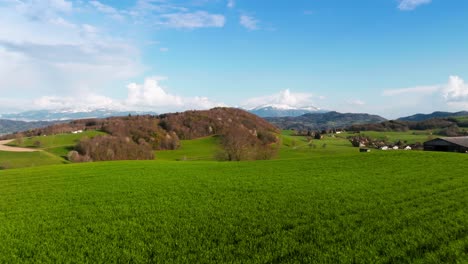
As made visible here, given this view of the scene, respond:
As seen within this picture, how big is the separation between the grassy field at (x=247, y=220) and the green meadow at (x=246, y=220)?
0.05 metres

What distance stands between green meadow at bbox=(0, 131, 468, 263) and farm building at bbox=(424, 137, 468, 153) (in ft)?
127

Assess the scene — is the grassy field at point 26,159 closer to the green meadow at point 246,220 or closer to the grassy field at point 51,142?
the grassy field at point 51,142

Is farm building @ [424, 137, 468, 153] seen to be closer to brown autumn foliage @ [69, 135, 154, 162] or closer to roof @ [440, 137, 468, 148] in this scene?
roof @ [440, 137, 468, 148]

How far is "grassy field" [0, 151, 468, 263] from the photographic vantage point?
10117 millimetres

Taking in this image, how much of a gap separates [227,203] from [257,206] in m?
1.87

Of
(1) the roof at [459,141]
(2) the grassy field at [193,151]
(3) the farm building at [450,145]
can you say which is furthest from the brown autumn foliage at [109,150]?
(1) the roof at [459,141]

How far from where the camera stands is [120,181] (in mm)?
26766

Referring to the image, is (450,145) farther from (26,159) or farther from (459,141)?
(26,159)

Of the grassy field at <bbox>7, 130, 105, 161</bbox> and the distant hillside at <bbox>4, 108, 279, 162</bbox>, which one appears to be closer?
the distant hillside at <bbox>4, 108, 279, 162</bbox>

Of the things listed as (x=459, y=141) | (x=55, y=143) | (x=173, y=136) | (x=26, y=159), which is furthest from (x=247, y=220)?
(x=173, y=136)

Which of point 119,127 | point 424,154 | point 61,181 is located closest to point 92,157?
point 119,127

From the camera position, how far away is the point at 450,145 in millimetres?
→ 59156

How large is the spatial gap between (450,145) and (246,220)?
6098cm

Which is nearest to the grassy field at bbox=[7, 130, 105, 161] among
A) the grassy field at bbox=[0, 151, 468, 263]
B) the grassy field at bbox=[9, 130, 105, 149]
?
the grassy field at bbox=[9, 130, 105, 149]
